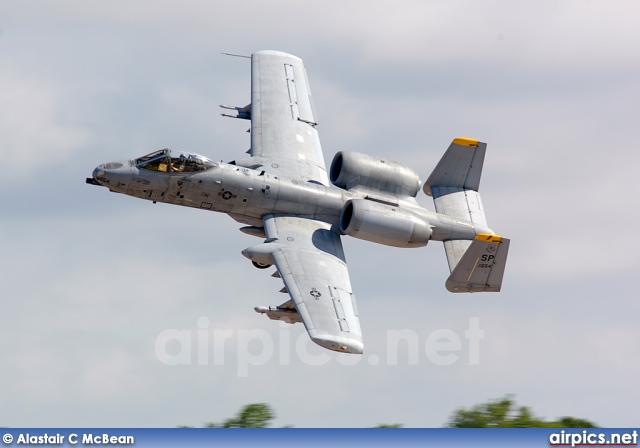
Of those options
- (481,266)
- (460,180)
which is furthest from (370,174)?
(481,266)

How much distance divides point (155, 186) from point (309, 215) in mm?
5251

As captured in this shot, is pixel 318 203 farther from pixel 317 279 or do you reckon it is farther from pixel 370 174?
pixel 317 279

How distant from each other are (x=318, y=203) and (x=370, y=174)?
7.49 feet

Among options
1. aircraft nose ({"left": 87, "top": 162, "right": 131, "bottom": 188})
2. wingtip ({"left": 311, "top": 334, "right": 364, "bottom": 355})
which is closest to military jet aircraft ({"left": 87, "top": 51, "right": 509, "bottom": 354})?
aircraft nose ({"left": 87, "top": 162, "right": 131, "bottom": 188})

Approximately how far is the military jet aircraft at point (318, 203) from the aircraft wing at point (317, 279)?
44mm

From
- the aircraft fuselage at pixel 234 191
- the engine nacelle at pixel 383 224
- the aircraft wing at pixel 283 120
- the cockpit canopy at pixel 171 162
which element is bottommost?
the engine nacelle at pixel 383 224

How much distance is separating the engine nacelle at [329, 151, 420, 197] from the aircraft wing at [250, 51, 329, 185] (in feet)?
2.70

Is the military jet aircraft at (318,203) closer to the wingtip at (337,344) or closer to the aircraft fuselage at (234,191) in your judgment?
the aircraft fuselage at (234,191)

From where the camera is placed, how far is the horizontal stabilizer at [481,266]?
42938mm

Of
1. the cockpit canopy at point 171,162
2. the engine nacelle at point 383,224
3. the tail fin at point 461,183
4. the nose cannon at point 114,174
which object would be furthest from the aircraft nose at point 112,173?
the tail fin at point 461,183

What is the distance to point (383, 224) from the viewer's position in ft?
144

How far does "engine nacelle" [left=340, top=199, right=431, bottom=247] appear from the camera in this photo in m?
43.7

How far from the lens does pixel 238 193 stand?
43.6 meters

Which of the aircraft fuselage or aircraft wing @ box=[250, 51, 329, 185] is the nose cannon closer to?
the aircraft fuselage
